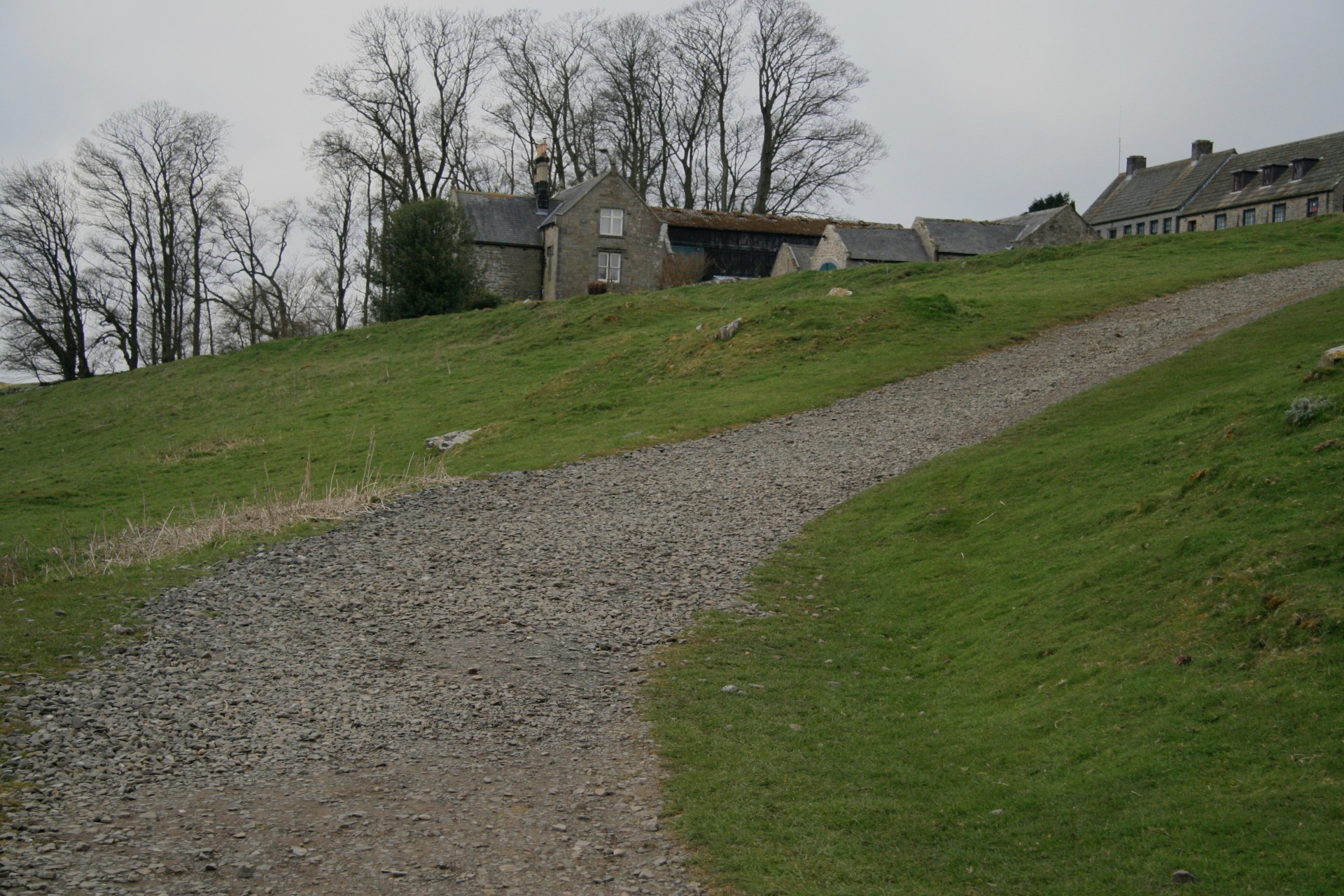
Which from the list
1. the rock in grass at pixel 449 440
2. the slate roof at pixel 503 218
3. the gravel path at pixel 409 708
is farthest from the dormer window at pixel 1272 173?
the rock in grass at pixel 449 440

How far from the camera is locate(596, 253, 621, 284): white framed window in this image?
5450cm

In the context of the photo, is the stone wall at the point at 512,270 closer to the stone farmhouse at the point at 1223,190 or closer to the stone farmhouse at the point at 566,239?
the stone farmhouse at the point at 566,239

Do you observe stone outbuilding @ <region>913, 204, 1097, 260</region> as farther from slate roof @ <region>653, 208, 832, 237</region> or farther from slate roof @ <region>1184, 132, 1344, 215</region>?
slate roof @ <region>1184, 132, 1344, 215</region>

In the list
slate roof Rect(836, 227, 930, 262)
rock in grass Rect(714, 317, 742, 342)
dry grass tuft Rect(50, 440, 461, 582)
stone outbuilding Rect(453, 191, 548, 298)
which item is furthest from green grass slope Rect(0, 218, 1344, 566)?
stone outbuilding Rect(453, 191, 548, 298)

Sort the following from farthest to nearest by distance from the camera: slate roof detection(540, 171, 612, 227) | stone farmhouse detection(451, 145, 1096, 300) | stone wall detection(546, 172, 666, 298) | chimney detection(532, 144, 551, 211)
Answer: chimney detection(532, 144, 551, 211)
slate roof detection(540, 171, 612, 227)
stone wall detection(546, 172, 666, 298)
stone farmhouse detection(451, 145, 1096, 300)

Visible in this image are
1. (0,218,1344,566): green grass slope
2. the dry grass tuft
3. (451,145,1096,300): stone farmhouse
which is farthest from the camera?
(451,145,1096,300): stone farmhouse

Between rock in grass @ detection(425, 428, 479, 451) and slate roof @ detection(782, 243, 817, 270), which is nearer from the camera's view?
rock in grass @ detection(425, 428, 479, 451)

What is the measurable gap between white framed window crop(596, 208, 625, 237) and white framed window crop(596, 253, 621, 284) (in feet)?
3.59

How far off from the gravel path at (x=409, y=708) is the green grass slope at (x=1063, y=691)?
75cm

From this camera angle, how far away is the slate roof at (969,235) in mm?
52375

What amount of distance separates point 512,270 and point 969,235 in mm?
25075

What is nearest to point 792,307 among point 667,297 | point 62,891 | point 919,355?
point 919,355

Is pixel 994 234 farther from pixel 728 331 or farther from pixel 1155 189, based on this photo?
pixel 728 331

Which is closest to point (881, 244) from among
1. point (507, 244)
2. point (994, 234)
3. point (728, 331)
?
point (994, 234)
